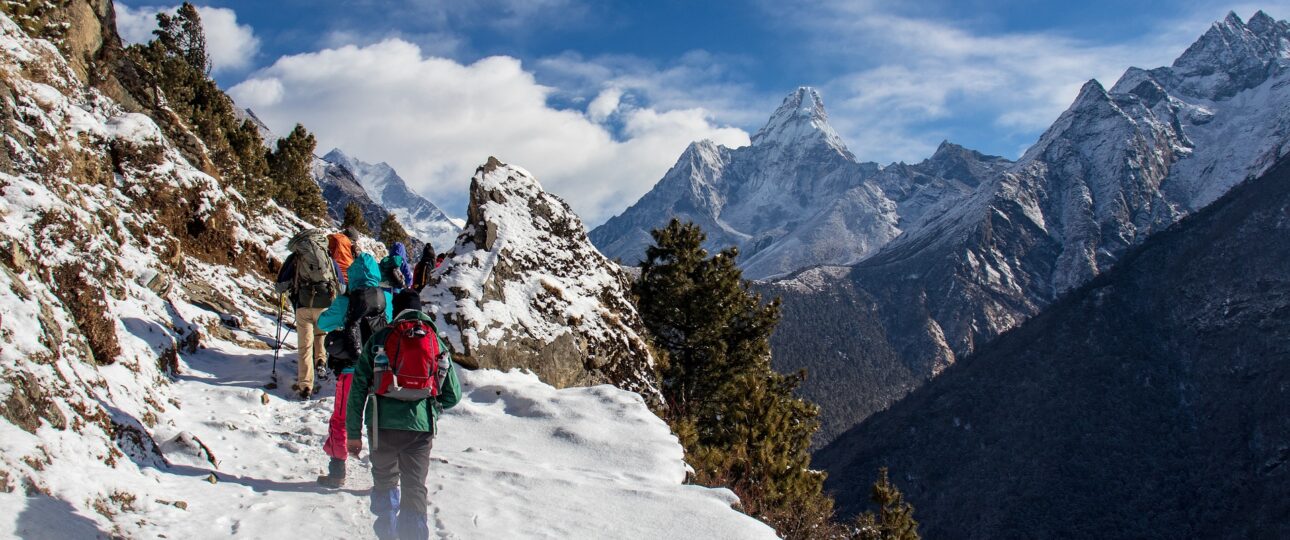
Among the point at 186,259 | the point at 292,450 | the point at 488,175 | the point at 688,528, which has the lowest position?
the point at 688,528

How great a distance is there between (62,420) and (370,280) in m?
3.35

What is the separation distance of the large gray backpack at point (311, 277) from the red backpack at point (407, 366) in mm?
5094

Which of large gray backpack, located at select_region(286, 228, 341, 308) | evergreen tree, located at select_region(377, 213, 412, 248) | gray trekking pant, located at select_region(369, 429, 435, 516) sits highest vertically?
evergreen tree, located at select_region(377, 213, 412, 248)

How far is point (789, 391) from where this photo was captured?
25906 mm

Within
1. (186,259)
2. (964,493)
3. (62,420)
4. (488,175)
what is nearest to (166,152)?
(186,259)

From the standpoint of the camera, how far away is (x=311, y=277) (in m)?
12.0

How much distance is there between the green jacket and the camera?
7.36m

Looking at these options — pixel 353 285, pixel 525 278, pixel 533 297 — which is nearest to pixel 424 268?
pixel 525 278

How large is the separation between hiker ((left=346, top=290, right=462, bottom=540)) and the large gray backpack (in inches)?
190

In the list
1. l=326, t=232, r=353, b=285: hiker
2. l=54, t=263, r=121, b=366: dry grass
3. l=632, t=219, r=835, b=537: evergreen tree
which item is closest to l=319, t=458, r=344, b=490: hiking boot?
l=54, t=263, r=121, b=366: dry grass

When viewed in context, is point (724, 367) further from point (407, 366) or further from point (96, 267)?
point (407, 366)

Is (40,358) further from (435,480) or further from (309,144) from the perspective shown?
(309,144)

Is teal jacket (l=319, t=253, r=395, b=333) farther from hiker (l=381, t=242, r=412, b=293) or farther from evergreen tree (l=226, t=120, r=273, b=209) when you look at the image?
evergreen tree (l=226, t=120, r=273, b=209)

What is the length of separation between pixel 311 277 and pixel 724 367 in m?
13.1
